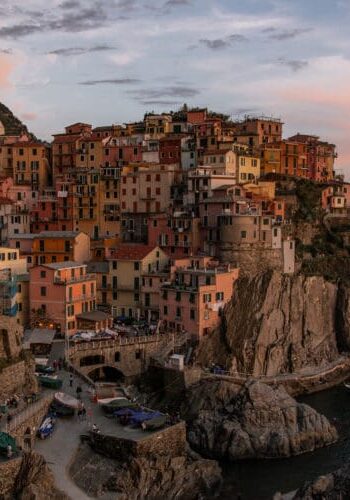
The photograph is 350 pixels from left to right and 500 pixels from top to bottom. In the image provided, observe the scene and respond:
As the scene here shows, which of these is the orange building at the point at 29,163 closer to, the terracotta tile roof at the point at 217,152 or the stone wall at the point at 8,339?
the terracotta tile roof at the point at 217,152

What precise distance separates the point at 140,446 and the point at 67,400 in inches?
302

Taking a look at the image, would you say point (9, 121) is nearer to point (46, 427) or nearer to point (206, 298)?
point (206, 298)

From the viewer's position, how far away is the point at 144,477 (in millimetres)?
43750

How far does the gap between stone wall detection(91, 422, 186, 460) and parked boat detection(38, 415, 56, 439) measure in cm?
262

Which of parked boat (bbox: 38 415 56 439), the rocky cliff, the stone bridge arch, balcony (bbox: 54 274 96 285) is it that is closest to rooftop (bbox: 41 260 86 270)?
balcony (bbox: 54 274 96 285)

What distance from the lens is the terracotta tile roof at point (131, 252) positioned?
2879 inches

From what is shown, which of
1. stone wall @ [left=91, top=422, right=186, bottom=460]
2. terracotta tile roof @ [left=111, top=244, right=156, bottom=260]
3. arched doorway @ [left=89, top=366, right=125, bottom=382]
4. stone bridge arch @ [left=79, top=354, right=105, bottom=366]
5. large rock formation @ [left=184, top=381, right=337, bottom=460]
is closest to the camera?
stone wall @ [left=91, top=422, right=186, bottom=460]

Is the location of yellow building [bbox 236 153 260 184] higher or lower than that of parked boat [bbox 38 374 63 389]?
higher

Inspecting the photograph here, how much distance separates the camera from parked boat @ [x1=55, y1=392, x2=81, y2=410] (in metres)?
50.1

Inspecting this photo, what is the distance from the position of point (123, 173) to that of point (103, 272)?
1625cm

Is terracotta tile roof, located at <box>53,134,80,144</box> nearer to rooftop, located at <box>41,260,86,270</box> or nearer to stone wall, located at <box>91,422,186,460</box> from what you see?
rooftop, located at <box>41,260,86,270</box>

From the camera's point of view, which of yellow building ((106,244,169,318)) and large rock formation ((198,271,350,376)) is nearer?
large rock formation ((198,271,350,376))

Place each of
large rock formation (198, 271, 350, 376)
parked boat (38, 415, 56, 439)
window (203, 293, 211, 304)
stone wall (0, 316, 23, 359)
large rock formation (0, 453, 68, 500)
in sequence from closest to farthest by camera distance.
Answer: large rock formation (0, 453, 68, 500)
parked boat (38, 415, 56, 439)
stone wall (0, 316, 23, 359)
window (203, 293, 211, 304)
large rock formation (198, 271, 350, 376)

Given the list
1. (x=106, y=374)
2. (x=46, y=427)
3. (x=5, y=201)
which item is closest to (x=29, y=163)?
(x=5, y=201)
